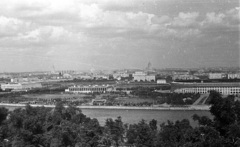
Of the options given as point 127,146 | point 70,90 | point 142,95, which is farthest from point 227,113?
point 70,90

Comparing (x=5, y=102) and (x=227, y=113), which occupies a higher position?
(x=227, y=113)

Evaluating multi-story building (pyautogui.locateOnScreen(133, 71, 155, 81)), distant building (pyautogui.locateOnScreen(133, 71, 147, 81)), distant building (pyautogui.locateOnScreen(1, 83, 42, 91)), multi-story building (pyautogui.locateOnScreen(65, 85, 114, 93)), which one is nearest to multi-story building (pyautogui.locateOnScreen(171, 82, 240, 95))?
multi-story building (pyautogui.locateOnScreen(65, 85, 114, 93))

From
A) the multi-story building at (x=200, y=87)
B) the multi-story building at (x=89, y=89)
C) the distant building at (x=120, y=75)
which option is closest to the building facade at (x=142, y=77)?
the distant building at (x=120, y=75)

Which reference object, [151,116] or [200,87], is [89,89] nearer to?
[200,87]

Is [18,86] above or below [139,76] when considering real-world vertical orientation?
below

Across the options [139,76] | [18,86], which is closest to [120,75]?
[139,76]

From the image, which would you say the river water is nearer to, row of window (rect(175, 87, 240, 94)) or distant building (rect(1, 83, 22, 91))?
row of window (rect(175, 87, 240, 94))

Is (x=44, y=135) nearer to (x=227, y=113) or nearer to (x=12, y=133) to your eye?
(x=12, y=133)

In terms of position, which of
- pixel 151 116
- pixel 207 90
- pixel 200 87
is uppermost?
pixel 200 87

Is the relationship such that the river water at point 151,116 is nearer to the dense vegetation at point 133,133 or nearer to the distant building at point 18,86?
the dense vegetation at point 133,133
